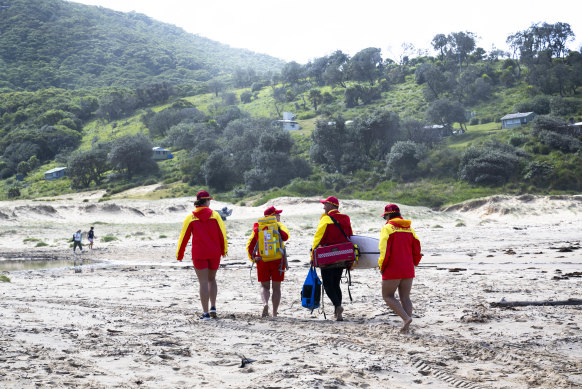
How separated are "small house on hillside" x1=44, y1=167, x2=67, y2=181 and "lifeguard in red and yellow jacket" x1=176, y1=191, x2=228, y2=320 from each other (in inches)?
2708

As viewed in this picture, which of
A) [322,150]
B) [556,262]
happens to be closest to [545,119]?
[322,150]

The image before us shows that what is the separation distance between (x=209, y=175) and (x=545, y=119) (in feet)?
115

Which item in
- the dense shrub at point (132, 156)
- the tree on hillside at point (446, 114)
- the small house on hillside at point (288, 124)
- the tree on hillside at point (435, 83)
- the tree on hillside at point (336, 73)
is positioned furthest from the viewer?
the tree on hillside at point (336, 73)

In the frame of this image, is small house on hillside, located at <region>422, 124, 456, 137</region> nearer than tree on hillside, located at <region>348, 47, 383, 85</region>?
Yes

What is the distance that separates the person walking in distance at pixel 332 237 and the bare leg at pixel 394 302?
2.71 ft

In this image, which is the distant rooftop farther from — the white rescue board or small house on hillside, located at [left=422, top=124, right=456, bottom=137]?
the white rescue board

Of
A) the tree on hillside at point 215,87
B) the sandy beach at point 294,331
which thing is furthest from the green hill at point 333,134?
the sandy beach at point 294,331

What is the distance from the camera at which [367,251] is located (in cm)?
727

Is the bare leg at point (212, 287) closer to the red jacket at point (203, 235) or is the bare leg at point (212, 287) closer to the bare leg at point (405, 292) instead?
the red jacket at point (203, 235)

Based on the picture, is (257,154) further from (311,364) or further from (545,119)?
(311,364)

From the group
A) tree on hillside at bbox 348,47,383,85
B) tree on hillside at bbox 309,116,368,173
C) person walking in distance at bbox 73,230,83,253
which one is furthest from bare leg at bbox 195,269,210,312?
tree on hillside at bbox 348,47,383,85

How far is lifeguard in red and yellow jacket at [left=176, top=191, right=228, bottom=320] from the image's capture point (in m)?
7.34

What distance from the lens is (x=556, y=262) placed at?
483 inches

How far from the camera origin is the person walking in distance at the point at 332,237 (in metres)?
7.19
